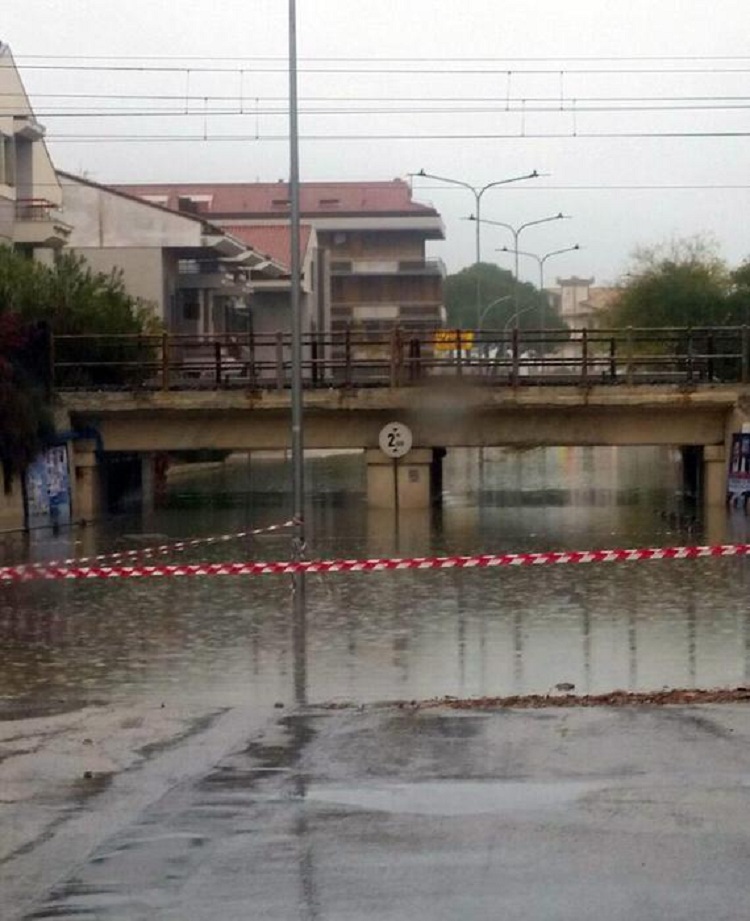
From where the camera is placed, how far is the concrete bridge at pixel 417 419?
140 ft

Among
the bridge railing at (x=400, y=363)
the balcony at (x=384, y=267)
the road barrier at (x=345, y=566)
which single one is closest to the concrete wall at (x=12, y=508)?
the bridge railing at (x=400, y=363)

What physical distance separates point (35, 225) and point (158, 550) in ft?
67.5

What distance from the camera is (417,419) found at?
43375mm

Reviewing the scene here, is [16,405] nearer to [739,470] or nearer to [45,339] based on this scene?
[45,339]

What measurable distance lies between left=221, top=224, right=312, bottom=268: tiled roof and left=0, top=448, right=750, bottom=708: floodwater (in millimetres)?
53324

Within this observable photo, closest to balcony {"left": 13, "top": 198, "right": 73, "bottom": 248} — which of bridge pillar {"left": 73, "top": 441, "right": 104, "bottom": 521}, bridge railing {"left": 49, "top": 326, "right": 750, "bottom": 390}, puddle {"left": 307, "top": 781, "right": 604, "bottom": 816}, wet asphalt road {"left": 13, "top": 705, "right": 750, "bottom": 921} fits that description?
bridge railing {"left": 49, "top": 326, "right": 750, "bottom": 390}

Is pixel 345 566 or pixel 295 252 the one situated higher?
pixel 295 252

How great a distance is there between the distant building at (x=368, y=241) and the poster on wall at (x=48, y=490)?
231ft

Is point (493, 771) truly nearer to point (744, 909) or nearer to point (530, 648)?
point (744, 909)

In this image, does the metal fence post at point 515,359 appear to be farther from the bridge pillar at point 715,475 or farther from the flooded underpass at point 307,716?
the flooded underpass at point 307,716

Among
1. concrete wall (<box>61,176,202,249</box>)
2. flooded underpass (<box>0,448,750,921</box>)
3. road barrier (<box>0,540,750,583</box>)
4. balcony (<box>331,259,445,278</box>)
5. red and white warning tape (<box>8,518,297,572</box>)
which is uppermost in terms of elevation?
balcony (<box>331,259,445,278</box>)

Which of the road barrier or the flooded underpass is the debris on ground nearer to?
the flooded underpass

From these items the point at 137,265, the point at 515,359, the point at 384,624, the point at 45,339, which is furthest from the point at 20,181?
the point at 384,624

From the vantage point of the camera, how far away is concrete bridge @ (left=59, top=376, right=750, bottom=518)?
140 ft
